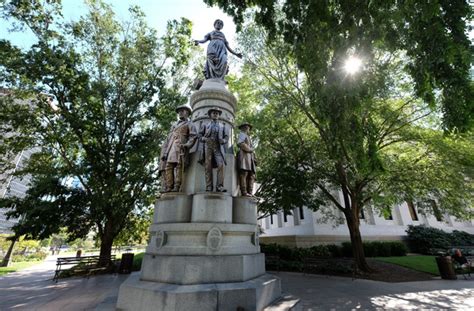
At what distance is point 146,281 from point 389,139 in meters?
13.5

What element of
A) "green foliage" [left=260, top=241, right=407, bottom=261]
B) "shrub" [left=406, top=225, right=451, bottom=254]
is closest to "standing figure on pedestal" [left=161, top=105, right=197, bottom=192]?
"green foliage" [left=260, top=241, right=407, bottom=261]

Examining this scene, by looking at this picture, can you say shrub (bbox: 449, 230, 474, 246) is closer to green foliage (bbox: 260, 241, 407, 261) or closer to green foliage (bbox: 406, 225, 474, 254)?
green foliage (bbox: 406, 225, 474, 254)

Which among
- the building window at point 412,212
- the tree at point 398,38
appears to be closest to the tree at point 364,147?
the tree at point 398,38

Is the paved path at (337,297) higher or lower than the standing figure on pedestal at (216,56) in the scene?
lower

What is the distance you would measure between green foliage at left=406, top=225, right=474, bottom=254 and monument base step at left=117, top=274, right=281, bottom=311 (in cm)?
2537

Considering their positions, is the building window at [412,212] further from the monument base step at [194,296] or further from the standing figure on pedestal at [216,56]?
the monument base step at [194,296]

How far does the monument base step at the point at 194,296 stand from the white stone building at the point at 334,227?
15937mm

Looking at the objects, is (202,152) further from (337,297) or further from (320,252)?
(320,252)

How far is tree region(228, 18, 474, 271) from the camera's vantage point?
11213mm

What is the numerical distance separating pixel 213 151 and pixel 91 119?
39.1 ft

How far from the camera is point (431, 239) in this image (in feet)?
72.9

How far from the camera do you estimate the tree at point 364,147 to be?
36.8ft

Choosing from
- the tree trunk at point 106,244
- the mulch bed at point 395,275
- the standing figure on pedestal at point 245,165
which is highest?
the standing figure on pedestal at point 245,165

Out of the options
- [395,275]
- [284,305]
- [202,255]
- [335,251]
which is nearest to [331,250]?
[335,251]
